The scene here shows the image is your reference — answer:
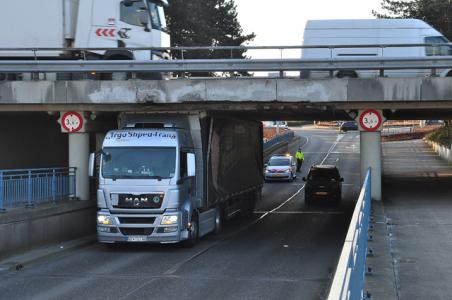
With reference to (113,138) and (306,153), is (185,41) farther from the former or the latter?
(113,138)

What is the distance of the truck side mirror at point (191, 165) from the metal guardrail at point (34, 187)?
4.24 meters

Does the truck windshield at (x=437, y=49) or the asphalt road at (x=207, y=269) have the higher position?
the truck windshield at (x=437, y=49)

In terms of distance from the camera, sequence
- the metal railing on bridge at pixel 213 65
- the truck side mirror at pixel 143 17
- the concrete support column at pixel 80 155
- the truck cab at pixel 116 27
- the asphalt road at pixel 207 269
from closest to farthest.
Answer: the asphalt road at pixel 207 269
the metal railing on bridge at pixel 213 65
the concrete support column at pixel 80 155
the truck cab at pixel 116 27
the truck side mirror at pixel 143 17

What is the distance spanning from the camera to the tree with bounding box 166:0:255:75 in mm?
57531

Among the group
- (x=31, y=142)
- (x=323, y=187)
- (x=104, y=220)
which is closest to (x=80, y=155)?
(x=104, y=220)

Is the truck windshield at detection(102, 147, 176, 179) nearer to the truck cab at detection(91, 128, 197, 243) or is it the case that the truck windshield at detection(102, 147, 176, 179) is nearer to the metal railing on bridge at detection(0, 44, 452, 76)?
the truck cab at detection(91, 128, 197, 243)

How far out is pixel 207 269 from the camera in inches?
554

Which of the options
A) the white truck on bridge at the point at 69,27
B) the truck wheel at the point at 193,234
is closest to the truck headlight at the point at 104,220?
the truck wheel at the point at 193,234

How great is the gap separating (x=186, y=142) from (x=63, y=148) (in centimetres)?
1153

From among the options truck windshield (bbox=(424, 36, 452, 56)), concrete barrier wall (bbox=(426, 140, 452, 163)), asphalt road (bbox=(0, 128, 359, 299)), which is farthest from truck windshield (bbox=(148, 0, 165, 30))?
concrete barrier wall (bbox=(426, 140, 452, 163))

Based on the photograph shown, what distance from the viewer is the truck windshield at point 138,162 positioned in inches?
664

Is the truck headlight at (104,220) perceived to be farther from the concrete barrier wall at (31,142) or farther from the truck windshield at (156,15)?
the truck windshield at (156,15)

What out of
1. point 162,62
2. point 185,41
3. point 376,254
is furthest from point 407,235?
point 185,41

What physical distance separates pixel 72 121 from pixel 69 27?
11.7ft
